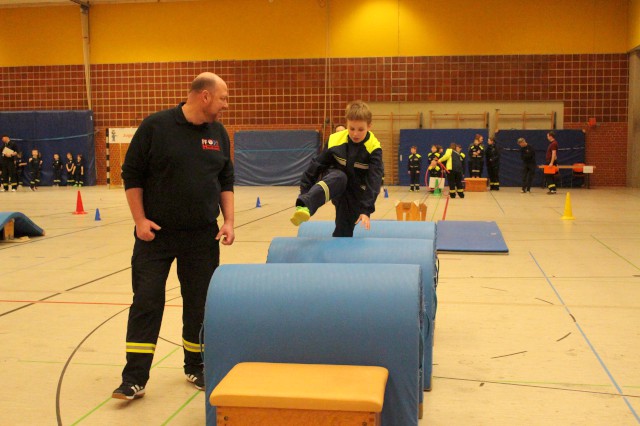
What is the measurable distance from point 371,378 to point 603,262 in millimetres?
7053

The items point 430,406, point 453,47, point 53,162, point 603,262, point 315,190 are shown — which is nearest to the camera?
point 430,406

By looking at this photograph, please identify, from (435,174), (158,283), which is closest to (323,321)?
(158,283)

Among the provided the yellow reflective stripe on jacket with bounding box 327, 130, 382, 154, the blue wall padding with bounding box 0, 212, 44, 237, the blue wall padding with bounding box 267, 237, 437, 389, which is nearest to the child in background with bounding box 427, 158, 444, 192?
the blue wall padding with bounding box 0, 212, 44, 237

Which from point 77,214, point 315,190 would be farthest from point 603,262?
point 77,214

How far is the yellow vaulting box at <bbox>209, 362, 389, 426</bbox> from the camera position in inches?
103

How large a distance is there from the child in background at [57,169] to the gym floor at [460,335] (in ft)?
60.9

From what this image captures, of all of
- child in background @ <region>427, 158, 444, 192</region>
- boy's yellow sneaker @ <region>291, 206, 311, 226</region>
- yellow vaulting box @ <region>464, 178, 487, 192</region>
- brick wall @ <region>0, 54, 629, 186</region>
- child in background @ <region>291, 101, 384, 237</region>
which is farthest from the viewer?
brick wall @ <region>0, 54, 629, 186</region>

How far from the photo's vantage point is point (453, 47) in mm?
27438

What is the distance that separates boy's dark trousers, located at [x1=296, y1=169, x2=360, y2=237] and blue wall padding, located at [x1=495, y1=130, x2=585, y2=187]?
2250cm

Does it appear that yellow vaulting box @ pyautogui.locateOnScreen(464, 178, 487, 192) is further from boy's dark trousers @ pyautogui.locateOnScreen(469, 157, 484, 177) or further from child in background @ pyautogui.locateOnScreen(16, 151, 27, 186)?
child in background @ pyautogui.locateOnScreen(16, 151, 27, 186)

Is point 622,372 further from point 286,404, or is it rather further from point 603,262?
point 603,262

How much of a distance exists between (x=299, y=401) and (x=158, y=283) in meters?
1.69

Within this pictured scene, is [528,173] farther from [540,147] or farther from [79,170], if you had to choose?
[79,170]

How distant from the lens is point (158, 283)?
4047mm
